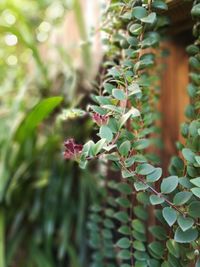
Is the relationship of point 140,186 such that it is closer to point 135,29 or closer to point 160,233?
point 160,233

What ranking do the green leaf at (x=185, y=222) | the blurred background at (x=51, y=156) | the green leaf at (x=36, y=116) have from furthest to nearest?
the blurred background at (x=51, y=156)
the green leaf at (x=36, y=116)
the green leaf at (x=185, y=222)

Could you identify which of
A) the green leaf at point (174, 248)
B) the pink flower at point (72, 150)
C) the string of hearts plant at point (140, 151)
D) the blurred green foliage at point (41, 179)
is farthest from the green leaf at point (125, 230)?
the blurred green foliage at point (41, 179)

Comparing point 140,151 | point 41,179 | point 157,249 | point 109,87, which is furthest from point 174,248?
point 41,179

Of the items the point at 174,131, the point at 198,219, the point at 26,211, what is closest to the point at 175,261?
the point at 198,219

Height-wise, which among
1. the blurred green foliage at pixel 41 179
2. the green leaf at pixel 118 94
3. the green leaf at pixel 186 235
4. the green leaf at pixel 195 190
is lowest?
the blurred green foliage at pixel 41 179

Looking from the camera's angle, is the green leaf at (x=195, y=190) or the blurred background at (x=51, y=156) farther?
the blurred background at (x=51, y=156)

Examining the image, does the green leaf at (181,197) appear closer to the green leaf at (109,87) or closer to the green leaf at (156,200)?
the green leaf at (156,200)

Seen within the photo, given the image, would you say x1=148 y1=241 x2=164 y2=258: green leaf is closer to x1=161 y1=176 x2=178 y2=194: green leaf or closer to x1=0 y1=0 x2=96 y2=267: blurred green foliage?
x1=161 y1=176 x2=178 y2=194: green leaf
